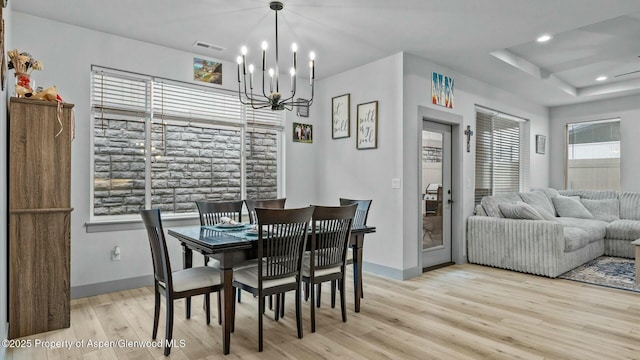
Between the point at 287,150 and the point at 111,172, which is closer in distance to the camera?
the point at 111,172

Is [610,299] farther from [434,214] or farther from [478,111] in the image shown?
[478,111]

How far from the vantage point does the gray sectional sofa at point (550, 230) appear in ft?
14.7

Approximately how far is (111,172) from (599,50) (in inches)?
230

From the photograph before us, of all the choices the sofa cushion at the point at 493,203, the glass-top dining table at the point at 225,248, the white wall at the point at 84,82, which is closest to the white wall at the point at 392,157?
the sofa cushion at the point at 493,203

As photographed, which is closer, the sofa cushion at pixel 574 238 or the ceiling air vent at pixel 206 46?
the ceiling air vent at pixel 206 46

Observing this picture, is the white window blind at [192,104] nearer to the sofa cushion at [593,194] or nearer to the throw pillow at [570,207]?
the throw pillow at [570,207]

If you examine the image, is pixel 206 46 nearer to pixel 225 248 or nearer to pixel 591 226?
pixel 225 248

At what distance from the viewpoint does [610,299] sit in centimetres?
365

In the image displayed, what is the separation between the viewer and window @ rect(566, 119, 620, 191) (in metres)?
6.76

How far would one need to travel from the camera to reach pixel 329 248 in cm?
295

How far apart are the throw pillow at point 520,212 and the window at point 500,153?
0.63m

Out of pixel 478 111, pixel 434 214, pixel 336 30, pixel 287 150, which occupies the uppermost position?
pixel 336 30

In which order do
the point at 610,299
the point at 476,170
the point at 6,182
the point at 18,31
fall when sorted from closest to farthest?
the point at 6,182, the point at 18,31, the point at 610,299, the point at 476,170

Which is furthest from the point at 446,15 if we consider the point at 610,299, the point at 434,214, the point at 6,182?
the point at 6,182
